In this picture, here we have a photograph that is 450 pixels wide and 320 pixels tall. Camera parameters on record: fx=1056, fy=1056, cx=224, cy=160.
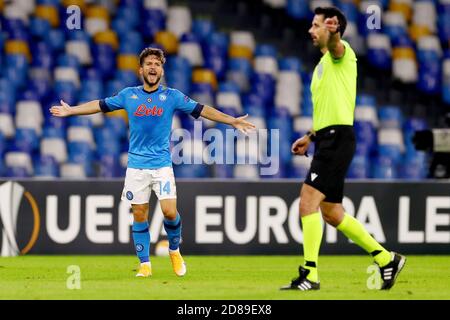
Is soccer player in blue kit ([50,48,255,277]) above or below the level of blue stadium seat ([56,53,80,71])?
below

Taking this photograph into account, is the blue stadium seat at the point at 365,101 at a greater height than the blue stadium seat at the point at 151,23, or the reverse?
the blue stadium seat at the point at 151,23

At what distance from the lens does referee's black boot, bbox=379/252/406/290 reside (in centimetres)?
709

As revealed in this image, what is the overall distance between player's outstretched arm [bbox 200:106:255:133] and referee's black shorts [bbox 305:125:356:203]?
2.92ft

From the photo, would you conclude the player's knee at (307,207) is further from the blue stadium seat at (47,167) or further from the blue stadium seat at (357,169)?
the blue stadium seat at (47,167)

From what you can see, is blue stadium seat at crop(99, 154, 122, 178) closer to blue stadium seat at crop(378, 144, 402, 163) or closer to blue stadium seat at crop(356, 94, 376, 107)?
blue stadium seat at crop(356, 94, 376, 107)

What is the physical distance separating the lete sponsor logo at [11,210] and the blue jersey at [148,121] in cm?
249

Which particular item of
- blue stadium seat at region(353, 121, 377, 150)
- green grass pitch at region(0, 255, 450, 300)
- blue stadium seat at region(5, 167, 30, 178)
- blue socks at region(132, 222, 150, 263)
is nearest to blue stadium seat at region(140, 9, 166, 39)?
blue stadium seat at region(5, 167, 30, 178)

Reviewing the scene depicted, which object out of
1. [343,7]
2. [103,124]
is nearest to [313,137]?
[103,124]

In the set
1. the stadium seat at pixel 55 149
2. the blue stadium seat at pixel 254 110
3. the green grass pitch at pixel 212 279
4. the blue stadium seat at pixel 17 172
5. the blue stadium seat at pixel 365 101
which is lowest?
the green grass pitch at pixel 212 279

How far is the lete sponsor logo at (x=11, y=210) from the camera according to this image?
398 inches

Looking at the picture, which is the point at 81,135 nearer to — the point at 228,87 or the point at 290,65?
the point at 228,87

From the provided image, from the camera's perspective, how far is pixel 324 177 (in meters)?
6.84

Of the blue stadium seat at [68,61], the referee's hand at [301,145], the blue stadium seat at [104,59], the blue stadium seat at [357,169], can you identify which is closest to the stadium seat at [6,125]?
the blue stadium seat at [68,61]

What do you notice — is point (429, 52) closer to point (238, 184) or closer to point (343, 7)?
point (343, 7)
